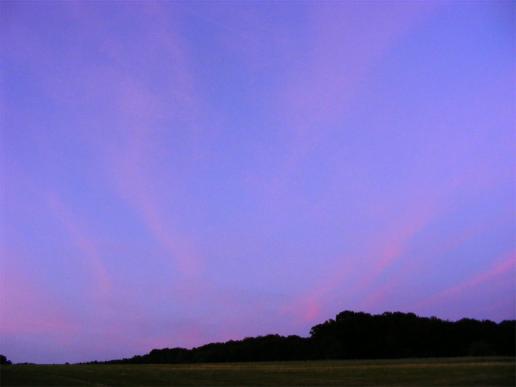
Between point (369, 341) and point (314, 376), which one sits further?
point (369, 341)

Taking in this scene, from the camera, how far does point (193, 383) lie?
1692 inches

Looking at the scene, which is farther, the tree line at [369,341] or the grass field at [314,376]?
the tree line at [369,341]

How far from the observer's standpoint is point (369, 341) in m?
94.4

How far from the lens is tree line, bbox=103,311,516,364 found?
7606cm

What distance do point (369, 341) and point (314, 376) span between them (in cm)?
5434

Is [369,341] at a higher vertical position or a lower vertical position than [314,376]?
higher

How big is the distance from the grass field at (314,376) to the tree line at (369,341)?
22.4m

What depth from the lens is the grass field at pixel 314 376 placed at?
35.5 meters

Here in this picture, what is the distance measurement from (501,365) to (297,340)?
2811 inches

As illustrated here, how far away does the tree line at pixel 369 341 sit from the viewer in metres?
76.1

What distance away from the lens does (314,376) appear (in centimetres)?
4247

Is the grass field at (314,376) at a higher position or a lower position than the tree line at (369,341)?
lower

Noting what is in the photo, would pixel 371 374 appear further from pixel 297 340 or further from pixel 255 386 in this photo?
pixel 297 340

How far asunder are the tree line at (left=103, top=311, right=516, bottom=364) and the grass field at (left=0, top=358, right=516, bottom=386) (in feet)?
73.6
